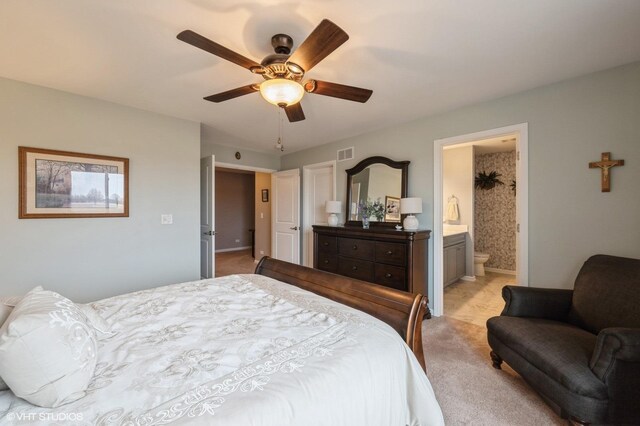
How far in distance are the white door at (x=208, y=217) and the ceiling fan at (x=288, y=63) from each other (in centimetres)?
194

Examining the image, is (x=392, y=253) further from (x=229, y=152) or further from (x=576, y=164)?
(x=229, y=152)

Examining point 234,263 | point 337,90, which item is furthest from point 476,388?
point 234,263

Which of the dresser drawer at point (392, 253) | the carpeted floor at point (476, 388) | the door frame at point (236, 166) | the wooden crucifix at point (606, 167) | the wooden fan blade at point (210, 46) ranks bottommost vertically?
the carpeted floor at point (476, 388)

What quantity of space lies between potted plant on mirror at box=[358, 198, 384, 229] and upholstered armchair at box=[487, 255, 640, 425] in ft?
6.12

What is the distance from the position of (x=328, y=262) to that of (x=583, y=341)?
267 cm

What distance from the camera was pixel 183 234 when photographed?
3.49m

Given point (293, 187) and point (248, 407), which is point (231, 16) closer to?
→ point (248, 407)

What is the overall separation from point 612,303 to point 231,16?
123 inches

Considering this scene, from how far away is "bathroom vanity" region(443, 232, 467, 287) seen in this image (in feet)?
14.1

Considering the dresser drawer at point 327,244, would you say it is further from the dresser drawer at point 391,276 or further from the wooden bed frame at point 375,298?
the wooden bed frame at point 375,298

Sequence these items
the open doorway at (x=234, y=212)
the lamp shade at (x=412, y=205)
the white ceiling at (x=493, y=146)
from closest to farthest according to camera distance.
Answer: the lamp shade at (x=412, y=205), the white ceiling at (x=493, y=146), the open doorway at (x=234, y=212)

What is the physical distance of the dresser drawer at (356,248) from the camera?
3.40m

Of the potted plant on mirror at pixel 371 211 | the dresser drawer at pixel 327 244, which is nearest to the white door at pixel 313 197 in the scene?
the dresser drawer at pixel 327 244

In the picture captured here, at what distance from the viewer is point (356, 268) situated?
353cm
